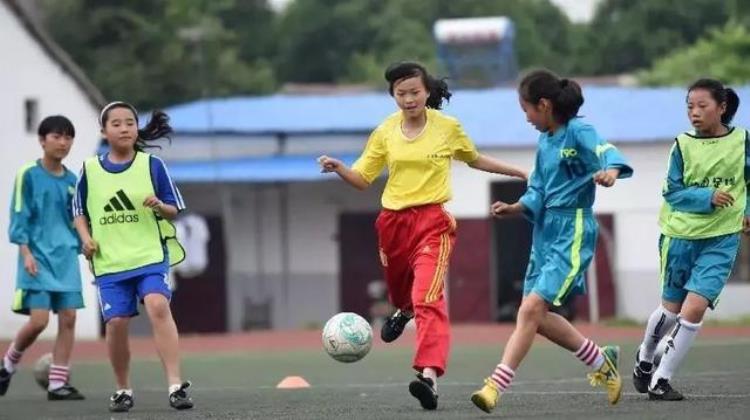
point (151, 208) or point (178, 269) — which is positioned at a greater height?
point (151, 208)

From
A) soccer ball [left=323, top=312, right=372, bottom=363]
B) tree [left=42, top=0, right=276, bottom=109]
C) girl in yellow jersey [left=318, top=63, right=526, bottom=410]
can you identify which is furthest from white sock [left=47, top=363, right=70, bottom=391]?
tree [left=42, top=0, right=276, bottom=109]

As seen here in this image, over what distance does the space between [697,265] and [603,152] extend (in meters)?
1.32

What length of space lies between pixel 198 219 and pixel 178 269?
1392mm

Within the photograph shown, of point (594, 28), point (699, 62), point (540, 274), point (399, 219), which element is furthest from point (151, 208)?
point (594, 28)

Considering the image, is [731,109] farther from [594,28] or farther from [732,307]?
[594,28]

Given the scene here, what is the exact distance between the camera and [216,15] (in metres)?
81.5

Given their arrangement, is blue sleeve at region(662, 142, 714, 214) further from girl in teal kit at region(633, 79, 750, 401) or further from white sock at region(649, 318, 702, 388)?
white sock at region(649, 318, 702, 388)

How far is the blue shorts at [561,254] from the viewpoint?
1049 cm

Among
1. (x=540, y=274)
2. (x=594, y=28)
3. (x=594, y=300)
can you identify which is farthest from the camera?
(x=594, y=28)

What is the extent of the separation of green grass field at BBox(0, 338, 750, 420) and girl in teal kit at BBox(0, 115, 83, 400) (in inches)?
22.1

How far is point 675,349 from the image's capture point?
1128 cm

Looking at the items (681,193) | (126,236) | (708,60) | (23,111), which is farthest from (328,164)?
(708,60)

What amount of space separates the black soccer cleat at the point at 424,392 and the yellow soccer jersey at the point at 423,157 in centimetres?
118

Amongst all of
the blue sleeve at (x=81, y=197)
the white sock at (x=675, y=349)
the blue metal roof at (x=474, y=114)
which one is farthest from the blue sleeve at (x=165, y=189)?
the blue metal roof at (x=474, y=114)
